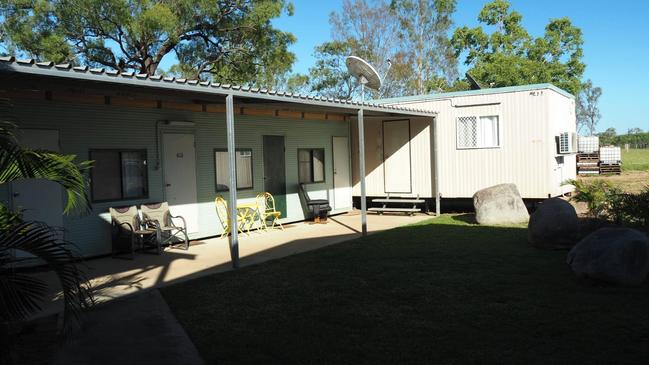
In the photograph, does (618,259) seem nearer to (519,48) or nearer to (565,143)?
(565,143)

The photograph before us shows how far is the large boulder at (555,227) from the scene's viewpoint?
8102mm

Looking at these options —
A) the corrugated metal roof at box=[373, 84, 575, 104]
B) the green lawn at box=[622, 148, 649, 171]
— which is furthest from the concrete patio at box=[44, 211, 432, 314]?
the green lawn at box=[622, 148, 649, 171]

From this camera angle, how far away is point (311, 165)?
44.1 feet

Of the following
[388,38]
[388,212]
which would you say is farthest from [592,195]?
[388,38]

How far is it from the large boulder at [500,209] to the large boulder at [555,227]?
2.73 metres

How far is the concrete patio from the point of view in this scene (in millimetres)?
6864

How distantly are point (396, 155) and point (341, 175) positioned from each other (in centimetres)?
147

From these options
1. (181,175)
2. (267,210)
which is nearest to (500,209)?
(267,210)

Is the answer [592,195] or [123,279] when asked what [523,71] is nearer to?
[592,195]

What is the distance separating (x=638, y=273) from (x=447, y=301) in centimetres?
208

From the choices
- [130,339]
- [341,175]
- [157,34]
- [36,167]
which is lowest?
[130,339]

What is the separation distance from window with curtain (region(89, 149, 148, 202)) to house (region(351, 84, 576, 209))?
6.60 m

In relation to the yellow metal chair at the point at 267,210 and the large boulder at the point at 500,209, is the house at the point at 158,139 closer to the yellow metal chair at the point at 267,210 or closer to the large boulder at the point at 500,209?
A: the yellow metal chair at the point at 267,210

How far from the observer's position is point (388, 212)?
14406 millimetres
